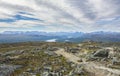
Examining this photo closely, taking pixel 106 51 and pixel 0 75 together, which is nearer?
pixel 0 75

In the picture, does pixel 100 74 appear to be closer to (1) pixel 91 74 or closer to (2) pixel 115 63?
(1) pixel 91 74

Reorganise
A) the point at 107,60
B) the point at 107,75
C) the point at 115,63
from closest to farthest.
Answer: the point at 107,75 < the point at 115,63 < the point at 107,60

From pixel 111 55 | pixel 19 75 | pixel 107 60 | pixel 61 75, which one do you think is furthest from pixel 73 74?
pixel 111 55

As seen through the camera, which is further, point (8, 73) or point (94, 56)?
point (94, 56)

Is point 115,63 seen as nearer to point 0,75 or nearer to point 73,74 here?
point 73,74

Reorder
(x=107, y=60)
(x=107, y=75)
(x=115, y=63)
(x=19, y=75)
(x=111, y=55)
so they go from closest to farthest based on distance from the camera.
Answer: (x=107, y=75), (x=19, y=75), (x=115, y=63), (x=107, y=60), (x=111, y=55)

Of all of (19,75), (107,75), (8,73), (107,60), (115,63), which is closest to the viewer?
(107,75)

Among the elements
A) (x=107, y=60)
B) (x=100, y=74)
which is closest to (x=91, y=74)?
(x=100, y=74)

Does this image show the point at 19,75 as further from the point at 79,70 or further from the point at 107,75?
the point at 107,75

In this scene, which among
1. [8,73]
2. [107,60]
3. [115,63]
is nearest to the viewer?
[8,73]
